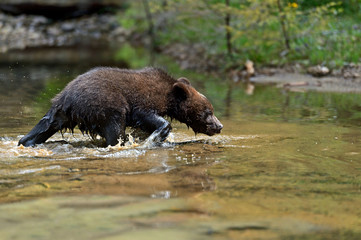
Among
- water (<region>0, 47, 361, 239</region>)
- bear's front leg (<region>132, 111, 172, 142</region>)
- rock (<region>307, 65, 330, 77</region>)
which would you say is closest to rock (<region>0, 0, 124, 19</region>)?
rock (<region>307, 65, 330, 77</region>)

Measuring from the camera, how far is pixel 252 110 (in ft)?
31.7

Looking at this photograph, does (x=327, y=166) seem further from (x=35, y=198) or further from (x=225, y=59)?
(x=225, y=59)

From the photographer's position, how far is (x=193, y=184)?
4719 mm

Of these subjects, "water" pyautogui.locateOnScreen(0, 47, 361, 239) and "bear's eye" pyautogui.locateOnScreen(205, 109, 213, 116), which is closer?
"water" pyautogui.locateOnScreen(0, 47, 361, 239)

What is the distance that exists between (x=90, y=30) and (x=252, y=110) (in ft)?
76.6

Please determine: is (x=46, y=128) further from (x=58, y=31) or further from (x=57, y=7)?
(x=57, y=7)

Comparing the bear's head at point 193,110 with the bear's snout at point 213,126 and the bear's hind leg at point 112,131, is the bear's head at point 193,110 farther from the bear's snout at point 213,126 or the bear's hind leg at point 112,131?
the bear's hind leg at point 112,131

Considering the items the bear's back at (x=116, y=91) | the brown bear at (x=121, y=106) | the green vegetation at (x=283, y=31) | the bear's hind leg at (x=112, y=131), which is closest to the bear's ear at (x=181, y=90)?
the brown bear at (x=121, y=106)

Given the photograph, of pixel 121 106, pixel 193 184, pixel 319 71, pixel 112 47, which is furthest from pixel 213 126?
pixel 112 47

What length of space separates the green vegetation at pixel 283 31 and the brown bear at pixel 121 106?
6.68m

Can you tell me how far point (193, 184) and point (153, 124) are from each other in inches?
85.4

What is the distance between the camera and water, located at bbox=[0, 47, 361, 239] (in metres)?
3.62

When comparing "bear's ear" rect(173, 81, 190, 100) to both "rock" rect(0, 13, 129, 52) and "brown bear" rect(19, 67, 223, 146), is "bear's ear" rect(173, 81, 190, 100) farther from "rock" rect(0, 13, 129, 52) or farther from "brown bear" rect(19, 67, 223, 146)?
"rock" rect(0, 13, 129, 52)

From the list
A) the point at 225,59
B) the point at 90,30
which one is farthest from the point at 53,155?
the point at 90,30
